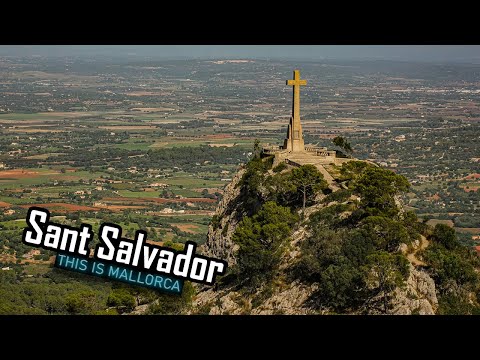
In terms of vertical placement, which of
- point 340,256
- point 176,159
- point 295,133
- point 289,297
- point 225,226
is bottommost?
point 176,159

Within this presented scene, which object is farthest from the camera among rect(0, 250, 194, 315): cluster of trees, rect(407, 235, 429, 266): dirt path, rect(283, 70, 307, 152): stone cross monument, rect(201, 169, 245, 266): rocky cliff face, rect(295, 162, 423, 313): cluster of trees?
rect(283, 70, 307, 152): stone cross monument

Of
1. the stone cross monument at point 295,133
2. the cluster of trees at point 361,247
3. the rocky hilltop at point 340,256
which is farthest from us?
the stone cross monument at point 295,133

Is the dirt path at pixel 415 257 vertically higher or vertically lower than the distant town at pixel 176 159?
higher

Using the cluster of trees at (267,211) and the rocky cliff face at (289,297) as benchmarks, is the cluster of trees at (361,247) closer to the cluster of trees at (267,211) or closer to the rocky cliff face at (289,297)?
the rocky cliff face at (289,297)

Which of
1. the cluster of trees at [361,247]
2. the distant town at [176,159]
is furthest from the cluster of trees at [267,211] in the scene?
the distant town at [176,159]

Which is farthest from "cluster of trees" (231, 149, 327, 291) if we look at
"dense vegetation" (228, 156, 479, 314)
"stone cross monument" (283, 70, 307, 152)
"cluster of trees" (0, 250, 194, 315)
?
"cluster of trees" (0, 250, 194, 315)

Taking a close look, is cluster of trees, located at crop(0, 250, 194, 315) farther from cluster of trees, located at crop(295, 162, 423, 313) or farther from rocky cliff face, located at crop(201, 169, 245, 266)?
cluster of trees, located at crop(295, 162, 423, 313)

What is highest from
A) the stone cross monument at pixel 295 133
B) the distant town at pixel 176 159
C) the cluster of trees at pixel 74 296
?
the stone cross monument at pixel 295 133

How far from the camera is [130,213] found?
88562 mm

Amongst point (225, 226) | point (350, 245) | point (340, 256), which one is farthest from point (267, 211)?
point (225, 226)

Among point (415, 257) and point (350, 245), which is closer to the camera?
point (350, 245)

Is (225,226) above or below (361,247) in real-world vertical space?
below

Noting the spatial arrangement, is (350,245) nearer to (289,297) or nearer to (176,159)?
(289,297)

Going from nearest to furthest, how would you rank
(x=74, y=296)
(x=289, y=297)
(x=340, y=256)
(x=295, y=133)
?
(x=340, y=256) < (x=289, y=297) < (x=74, y=296) < (x=295, y=133)
